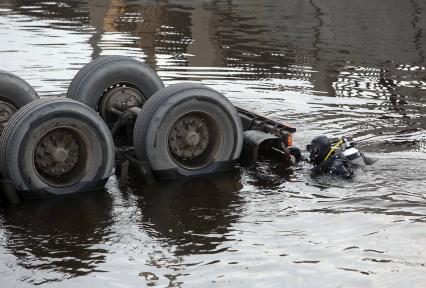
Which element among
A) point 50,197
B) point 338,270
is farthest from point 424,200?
point 50,197

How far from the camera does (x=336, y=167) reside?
1023cm

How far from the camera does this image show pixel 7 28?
2470cm

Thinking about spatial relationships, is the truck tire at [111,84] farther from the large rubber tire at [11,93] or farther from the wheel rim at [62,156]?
the wheel rim at [62,156]

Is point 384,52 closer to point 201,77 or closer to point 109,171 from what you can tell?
point 201,77

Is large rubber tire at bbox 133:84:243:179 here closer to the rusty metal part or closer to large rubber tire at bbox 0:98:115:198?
large rubber tire at bbox 0:98:115:198

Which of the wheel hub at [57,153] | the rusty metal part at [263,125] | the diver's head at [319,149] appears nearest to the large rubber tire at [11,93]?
the wheel hub at [57,153]

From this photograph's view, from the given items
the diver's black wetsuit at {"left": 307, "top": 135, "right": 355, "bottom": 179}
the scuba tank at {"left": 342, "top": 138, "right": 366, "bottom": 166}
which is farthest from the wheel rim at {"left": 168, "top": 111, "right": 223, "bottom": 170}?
the scuba tank at {"left": 342, "top": 138, "right": 366, "bottom": 166}

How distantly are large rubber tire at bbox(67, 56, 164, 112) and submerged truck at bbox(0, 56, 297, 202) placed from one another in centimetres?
1

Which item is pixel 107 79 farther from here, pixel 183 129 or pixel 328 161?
pixel 328 161

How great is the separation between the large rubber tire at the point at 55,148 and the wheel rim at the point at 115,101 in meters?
2.11

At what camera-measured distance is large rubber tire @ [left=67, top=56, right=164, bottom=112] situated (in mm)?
11344

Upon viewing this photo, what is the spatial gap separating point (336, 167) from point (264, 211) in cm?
161

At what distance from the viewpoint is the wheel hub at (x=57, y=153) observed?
9.20 metres

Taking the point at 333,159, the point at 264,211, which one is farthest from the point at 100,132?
the point at 333,159
